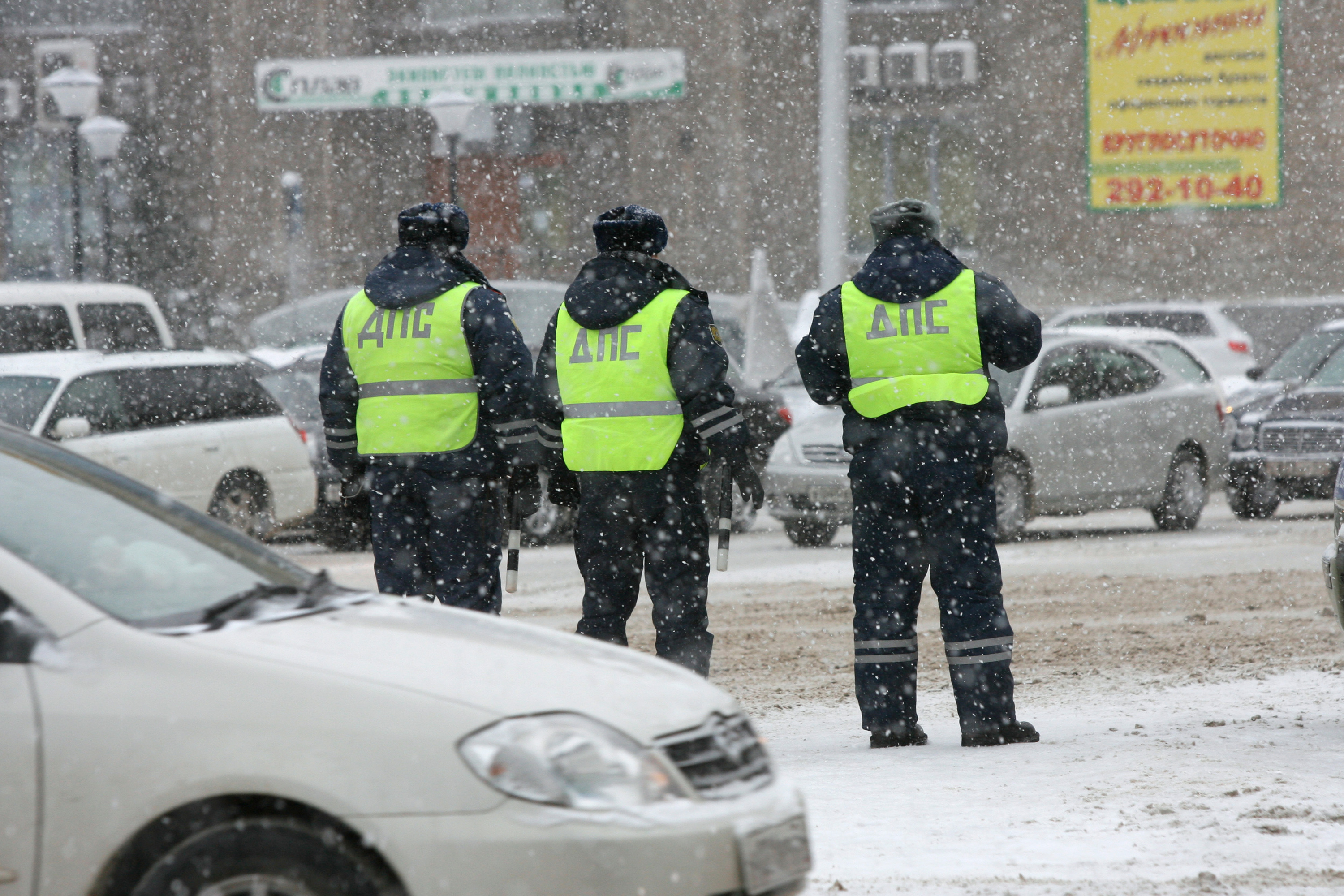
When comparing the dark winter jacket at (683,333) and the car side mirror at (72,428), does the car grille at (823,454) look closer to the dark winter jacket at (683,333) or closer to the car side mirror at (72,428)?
the car side mirror at (72,428)

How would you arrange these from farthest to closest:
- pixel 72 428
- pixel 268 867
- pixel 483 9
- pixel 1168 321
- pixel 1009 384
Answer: pixel 483 9, pixel 1168 321, pixel 1009 384, pixel 72 428, pixel 268 867

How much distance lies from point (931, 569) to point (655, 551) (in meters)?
0.94

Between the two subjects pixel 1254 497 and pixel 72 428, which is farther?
pixel 1254 497

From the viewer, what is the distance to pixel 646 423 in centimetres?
662

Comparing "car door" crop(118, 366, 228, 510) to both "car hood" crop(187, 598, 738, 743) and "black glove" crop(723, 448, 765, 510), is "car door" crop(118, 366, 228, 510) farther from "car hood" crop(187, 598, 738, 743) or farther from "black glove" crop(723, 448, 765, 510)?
"car hood" crop(187, 598, 738, 743)

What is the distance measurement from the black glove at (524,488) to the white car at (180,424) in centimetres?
613

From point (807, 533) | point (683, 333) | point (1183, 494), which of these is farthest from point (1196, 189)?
point (683, 333)

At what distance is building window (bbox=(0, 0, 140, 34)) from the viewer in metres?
32.4

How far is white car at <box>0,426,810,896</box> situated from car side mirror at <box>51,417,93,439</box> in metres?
9.17

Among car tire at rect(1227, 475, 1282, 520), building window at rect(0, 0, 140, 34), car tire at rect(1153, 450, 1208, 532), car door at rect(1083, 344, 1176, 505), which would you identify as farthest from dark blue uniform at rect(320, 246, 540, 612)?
building window at rect(0, 0, 140, 34)

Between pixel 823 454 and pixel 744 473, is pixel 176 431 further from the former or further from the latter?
pixel 744 473

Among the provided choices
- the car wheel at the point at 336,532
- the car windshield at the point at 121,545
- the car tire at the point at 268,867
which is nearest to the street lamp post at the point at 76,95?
the car wheel at the point at 336,532

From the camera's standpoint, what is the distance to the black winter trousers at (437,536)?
6.85 metres

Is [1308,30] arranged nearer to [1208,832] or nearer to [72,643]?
[1208,832]
